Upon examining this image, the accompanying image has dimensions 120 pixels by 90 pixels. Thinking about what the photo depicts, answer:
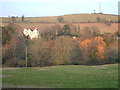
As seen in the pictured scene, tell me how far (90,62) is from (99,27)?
417 inches

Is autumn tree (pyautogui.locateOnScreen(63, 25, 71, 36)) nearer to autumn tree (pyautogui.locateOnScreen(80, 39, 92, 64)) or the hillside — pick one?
the hillside

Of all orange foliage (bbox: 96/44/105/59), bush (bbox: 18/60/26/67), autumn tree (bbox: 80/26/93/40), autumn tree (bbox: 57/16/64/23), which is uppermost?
autumn tree (bbox: 57/16/64/23)

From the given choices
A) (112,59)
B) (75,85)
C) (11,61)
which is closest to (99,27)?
(112,59)

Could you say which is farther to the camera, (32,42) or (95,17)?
(95,17)

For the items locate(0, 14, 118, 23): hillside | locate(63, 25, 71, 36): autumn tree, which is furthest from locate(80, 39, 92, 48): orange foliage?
locate(0, 14, 118, 23): hillside

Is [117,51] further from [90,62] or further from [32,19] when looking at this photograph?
[32,19]

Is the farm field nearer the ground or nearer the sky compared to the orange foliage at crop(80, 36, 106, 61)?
nearer the sky

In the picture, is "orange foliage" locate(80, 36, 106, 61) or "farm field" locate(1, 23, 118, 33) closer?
"orange foliage" locate(80, 36, 106, 61)

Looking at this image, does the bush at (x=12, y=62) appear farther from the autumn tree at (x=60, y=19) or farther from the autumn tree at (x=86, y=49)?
the autumn tree at (x=60, y=19)

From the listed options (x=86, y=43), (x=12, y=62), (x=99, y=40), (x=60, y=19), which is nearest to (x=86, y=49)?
(x=86, y=43)

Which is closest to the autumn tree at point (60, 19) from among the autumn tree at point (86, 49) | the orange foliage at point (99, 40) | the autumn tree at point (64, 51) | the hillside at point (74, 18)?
the hillside at point (74, 18)

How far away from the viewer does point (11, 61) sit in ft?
67.7

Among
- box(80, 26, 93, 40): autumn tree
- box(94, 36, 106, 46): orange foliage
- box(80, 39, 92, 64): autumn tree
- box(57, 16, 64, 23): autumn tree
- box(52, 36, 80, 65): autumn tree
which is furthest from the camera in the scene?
box(57, 16, 64, 23): autumn tree

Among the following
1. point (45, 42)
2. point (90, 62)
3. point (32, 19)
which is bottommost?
point (90, 62)
